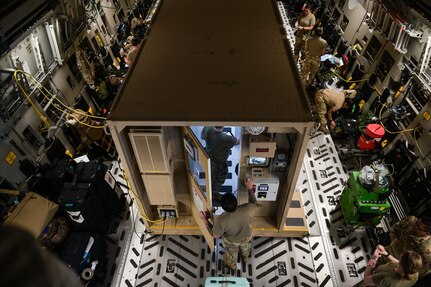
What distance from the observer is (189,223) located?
6.12 metres

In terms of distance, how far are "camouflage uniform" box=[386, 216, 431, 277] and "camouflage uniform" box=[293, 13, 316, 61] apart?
755 centimetres

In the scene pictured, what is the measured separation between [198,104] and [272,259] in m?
3.49

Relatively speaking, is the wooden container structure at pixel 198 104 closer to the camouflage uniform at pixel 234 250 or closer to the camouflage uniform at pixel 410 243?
the camouflage uniform at pixel 234 250

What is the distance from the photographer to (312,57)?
9.09 metres

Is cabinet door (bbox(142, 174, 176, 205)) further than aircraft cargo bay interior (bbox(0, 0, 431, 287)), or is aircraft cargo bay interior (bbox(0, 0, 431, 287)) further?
cabinet door (bbox(142, 174, 176, 205))

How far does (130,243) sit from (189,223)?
1.28 metres

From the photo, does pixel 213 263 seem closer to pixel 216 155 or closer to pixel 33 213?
pixel 216 155

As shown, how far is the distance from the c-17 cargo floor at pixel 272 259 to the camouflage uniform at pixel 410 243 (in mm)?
1006

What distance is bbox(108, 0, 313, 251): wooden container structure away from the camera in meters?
4.22

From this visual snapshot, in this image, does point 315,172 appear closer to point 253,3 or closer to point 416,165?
point 416,165

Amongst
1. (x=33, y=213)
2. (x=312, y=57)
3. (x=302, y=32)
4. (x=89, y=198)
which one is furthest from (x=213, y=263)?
(x=302, y=32)

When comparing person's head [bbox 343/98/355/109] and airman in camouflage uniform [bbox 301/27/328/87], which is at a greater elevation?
airman in camouflage uniform [bbox 301/27/328/87]

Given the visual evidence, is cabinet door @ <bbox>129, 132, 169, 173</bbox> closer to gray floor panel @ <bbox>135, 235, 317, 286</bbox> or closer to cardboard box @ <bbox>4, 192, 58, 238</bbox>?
cardboard box @ <bbox>4, 192, 58, 238</bbox>

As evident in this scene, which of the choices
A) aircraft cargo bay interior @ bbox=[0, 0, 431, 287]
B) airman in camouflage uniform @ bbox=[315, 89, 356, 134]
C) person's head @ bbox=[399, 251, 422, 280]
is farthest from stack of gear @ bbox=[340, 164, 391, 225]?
airman in camouflage uniform @ bbox=[315, 89, 356, 134]
